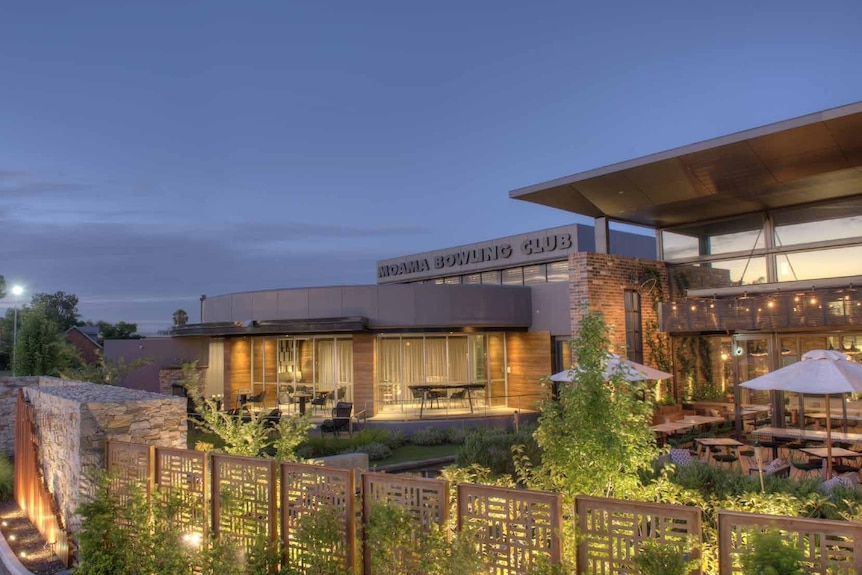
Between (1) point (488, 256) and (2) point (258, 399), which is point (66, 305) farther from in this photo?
(2) point (258, 399)

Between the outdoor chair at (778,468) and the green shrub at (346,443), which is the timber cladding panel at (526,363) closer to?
the green shrub at (346,443)

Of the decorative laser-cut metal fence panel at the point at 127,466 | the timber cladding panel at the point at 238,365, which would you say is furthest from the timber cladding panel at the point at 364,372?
the decorative laser-cut metal fence panel at the point at 127,466

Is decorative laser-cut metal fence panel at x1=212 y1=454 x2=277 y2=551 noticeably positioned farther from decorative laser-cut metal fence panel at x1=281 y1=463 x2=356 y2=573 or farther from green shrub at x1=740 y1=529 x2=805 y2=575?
green shrub at x1=740 y1=529 x2=805 y2=575

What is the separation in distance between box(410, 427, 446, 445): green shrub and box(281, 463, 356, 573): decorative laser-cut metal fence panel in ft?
34.8

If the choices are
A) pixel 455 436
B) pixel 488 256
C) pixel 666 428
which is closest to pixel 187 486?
pixel 666 428

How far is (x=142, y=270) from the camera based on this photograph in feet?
165

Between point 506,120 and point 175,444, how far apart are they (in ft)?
175

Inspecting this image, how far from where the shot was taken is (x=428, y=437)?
16.0m

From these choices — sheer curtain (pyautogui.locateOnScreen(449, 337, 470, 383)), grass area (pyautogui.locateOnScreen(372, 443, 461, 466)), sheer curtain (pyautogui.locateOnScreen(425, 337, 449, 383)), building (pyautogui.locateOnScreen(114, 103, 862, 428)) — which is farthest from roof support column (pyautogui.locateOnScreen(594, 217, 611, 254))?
sheer curtain (pyautogui.locateOnScreen(425, 337, 449, 383))

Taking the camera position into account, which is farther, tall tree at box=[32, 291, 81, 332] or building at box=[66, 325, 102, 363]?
tall tree at box=[32, 291, 81, 332]

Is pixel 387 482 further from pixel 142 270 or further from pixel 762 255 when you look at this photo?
pixel 142 270

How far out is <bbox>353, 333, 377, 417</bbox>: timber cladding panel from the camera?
19.2m

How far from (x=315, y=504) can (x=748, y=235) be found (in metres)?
13.3

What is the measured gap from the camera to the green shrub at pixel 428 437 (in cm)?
1595
